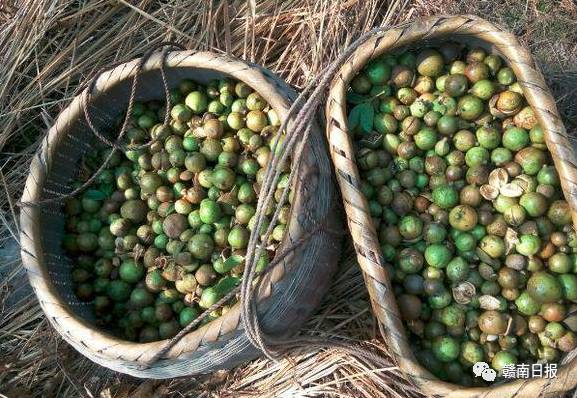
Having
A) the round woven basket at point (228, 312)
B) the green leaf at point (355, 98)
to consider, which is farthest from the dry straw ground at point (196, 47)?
the green leaf at point (355, 98)

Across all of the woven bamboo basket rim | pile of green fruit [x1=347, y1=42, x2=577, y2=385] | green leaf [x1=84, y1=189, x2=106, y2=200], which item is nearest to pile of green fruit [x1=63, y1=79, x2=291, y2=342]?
green leaf [x1=84, y1=189, x2=106, y2=200]

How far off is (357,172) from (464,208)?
462 mm

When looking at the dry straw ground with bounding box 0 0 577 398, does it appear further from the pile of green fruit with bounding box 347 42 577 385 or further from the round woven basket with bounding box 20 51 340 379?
the pile of green fruit with bounding box 347 42 577 385

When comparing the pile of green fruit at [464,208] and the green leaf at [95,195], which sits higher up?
the pile of green fruit at [464,208]

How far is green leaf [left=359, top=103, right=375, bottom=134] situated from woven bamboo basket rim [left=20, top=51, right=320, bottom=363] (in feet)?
1.03

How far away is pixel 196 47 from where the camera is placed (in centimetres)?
317

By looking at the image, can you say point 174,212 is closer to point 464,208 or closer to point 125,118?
point 125,118

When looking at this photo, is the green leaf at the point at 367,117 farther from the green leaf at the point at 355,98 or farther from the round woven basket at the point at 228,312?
the round woven basket at the point at 228,312

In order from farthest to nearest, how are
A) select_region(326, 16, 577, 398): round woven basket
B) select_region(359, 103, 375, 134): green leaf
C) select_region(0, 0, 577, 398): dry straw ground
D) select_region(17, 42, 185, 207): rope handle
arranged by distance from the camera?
select_region(0, 0, 577, 398): dry straw ground < select_region(17, 42, 185, 207): rope handle < select_region(359, 103, 375, 134): green leaf < select_region(326, 16, 577, 398): round woven basket

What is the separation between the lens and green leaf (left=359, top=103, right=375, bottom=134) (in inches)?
93.8

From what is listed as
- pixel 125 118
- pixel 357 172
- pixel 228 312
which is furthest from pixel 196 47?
pixel 228 312

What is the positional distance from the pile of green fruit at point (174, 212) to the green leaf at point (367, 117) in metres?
0.36

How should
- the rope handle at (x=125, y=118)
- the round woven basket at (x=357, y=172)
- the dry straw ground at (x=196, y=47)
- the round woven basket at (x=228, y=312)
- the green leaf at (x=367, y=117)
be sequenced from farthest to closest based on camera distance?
1. the dry straw ground at (x=196, y=47)
2. the rope handle at (x=125, y=118)
3. the green leaf at (x=367, y=117)
4. the round woven basket at (x=228, y=312)
5. the round woven basket at (x=357, y=172)

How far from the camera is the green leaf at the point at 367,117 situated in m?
2.38
